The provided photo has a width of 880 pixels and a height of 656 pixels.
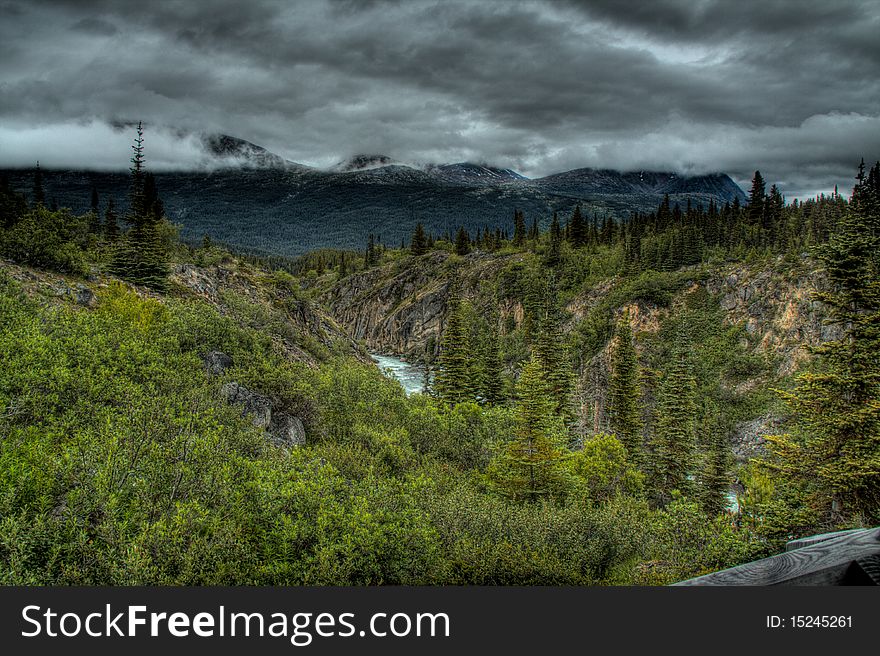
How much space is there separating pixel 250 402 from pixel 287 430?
6.48 feet

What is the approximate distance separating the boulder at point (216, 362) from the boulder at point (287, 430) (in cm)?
288

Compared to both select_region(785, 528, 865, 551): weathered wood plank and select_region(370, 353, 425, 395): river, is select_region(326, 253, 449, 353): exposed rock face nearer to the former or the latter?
select_region(370, 353, 425, 395): river

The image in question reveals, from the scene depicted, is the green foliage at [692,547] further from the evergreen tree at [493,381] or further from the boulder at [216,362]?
the evergreen tree at [493,381]

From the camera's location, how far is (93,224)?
5719cm

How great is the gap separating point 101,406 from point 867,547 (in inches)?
571

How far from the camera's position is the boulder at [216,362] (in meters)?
20.0

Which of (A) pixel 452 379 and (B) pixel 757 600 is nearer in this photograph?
(B) pixel 757 600

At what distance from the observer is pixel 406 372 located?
97312 millimetres

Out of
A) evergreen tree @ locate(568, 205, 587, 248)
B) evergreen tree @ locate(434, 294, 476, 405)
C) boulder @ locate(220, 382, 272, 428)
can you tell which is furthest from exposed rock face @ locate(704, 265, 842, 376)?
boulder @ locate(220, 382, 272, 428)

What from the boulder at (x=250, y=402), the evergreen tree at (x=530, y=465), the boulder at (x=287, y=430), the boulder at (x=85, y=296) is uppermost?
the boulder at (x=85, y=296)

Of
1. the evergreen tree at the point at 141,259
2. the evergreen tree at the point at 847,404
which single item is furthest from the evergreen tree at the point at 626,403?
the evergreen tree at the point at 141,259

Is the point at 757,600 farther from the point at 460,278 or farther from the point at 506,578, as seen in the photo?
Result: the point at 460,278

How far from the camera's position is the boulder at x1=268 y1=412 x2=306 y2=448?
19.3 m

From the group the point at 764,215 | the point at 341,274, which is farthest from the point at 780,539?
the point at 341,274
